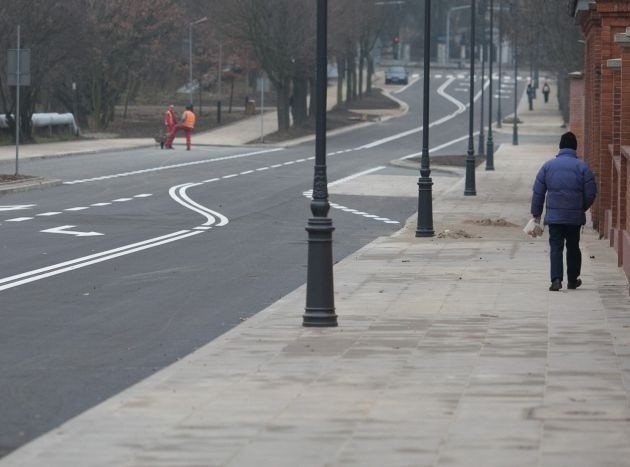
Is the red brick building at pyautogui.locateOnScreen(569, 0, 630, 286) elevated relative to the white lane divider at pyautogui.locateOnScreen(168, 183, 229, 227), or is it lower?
elevated

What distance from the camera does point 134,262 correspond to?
21.4 m

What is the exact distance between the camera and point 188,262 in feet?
70.9

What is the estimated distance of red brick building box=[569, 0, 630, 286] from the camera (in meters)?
22.1

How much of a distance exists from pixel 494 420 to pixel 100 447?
2.32m

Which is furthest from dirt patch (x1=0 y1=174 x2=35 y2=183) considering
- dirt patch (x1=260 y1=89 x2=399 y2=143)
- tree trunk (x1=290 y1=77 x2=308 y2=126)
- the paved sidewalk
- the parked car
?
the parked car

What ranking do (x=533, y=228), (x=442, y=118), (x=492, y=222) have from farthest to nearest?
(x=442, y=118), (x=492, y=222), (x=533, y=228)

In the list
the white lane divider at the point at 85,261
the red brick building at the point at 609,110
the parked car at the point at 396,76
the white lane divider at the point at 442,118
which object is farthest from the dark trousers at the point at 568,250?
the parked car at the point at 396,76

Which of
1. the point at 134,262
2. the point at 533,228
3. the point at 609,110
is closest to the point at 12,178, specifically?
the point at 609,110

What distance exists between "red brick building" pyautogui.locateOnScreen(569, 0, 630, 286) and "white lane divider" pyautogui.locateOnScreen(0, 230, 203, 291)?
6.56 metres

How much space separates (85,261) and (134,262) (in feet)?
2.06

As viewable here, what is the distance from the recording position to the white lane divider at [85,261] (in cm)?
1888

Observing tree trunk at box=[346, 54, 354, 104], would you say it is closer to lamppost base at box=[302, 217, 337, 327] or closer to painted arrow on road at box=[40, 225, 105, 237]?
painted arrow on road at box=[40, 225, 105, 237]

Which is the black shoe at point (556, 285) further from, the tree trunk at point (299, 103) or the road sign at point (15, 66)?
the tree trunk at point (299, 103)

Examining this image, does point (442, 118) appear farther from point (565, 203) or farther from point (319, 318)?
point (319, 318)
